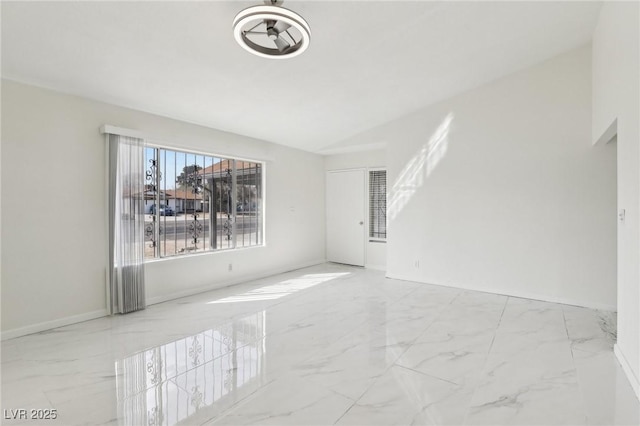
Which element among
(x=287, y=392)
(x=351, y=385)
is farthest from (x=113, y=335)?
(x=351, y=385)

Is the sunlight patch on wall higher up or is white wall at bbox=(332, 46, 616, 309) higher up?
white wall at bbox=(332, 46, 616, 309)

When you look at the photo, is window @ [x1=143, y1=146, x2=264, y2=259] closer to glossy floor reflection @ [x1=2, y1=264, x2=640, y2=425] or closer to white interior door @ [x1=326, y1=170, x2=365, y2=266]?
glossy floor reflection @ [x1=2, y1=264, x2=640, y2=425]

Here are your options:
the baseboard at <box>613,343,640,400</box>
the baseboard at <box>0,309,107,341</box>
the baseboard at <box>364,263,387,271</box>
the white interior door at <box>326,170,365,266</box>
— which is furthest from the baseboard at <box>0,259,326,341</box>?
the baseboard at <box>613,343,640,400</box>

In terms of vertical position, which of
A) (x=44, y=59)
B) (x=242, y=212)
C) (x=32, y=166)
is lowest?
(x=242, y=212)

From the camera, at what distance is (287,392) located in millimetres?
2256

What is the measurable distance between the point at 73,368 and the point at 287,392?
175 centimetres

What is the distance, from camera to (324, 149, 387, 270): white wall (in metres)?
6.42

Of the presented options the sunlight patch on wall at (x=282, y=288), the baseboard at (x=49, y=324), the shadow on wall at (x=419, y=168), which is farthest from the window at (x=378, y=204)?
the baseboard at (x=49, y=324)

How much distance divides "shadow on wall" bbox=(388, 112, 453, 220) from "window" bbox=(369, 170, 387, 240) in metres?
0.76

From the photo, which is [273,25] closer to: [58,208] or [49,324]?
[58,208]

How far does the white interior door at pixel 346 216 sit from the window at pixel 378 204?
0.53ft

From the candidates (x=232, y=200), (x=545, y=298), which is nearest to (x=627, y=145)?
(x=545, y=298)

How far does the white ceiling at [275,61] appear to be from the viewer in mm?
2590

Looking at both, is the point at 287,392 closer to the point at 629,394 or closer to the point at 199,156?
the point at 629,394
